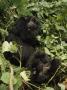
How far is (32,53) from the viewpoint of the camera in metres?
3.64

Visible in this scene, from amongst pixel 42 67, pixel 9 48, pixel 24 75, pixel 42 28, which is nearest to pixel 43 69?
pixel 42 67

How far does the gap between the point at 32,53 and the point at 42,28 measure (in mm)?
724

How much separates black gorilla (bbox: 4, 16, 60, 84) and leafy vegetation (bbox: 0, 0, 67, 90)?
0.27 ft

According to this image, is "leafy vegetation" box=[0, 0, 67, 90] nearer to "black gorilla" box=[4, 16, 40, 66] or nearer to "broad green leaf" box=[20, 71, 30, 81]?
"broad green leaf" box=[20, 71, 30, 81]

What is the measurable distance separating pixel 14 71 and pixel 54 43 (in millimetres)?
945

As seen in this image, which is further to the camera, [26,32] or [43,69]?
[26,32]

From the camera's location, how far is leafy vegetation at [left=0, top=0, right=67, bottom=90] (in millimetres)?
3270

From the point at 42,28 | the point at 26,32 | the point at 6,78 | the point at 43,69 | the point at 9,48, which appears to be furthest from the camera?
the point at 42,28

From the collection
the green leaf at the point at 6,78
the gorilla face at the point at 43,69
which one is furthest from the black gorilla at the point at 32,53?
the green leaf at the point at 6,78

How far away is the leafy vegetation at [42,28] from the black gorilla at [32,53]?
0.27ft

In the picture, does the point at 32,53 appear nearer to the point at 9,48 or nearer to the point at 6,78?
the point at 9,48

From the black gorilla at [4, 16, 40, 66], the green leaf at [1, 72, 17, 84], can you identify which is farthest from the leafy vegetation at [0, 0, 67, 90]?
the black gorilla at [4, 16, 40, 66]

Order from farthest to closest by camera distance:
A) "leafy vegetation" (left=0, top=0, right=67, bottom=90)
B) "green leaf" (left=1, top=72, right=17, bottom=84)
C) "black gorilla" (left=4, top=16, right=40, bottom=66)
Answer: "black gorilla" (left=4, top=16, right=40, bottom=66)
"leafy vegetation" (left=0, top=0, right=67, bottom=90)
"green leaf" (left=1, top=72, right=17, bottom=84)

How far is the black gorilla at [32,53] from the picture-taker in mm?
3311
